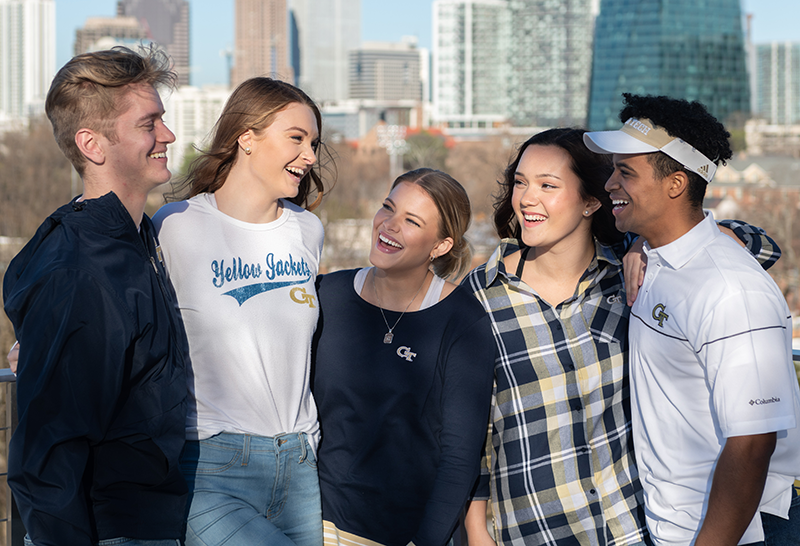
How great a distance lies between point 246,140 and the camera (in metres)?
2.72

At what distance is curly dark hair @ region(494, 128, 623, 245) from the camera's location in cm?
271

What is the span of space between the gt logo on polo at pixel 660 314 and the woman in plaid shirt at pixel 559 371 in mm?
337

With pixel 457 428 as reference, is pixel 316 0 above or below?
above

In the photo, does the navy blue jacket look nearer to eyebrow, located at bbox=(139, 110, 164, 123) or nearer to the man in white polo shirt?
eyebrow, located at bbox=(139, 110, 164, 123)

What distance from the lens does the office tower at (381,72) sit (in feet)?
556

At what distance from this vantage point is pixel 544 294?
8.87ft

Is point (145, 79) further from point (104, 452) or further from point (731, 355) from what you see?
point (731, 355)

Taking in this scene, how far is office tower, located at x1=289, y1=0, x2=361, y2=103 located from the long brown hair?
173 m

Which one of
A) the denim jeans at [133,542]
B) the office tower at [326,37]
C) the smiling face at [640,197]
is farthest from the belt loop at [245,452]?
the office tower at [326,37]

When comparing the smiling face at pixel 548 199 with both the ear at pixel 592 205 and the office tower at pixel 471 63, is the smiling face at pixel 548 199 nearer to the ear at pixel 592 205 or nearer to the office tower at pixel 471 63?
the ear at pixel 592 205

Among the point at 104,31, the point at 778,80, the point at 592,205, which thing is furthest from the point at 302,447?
the point at 778,80

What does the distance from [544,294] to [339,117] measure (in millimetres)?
116606

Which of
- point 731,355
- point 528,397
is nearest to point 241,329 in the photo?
point 528,397

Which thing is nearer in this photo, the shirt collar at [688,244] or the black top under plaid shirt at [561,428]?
the shirt collar at [688,244]
